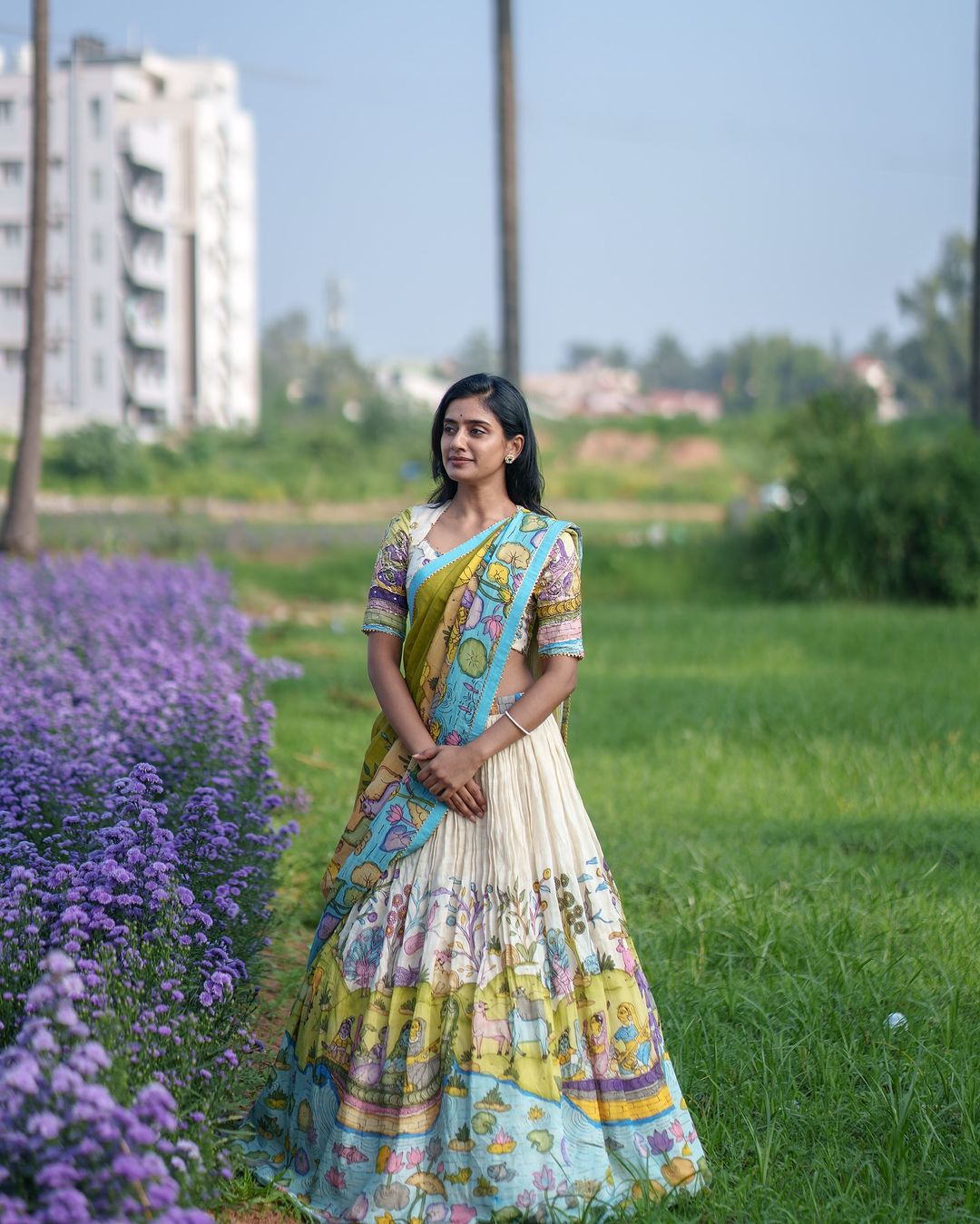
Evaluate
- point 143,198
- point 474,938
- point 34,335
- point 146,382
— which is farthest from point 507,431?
point 143,198

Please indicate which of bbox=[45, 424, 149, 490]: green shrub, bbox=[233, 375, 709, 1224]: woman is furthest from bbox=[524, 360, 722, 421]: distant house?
bbox=[233, 375, 709, 1224]: woman

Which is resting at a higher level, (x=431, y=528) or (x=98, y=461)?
(x=98, y=461)

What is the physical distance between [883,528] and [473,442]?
517 inches

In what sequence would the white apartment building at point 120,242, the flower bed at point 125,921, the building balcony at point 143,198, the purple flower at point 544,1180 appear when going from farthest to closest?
1. the building balcony at point 143,198
2. the white apartment building at point 120,242
3. the purple flower at point 544,1180
4. the flower bed at point 125,921

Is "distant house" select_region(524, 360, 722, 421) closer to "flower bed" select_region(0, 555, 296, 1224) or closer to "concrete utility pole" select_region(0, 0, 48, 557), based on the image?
"concrete utility pole" select_region(0, 0, 48, 557)

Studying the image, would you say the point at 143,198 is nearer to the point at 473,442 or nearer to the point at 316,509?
the point at 316,509

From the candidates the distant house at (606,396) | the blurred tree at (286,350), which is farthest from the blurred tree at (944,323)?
the blurred tree at (286,350)

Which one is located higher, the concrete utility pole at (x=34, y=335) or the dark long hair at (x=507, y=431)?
the concrete utility pole at (x=34, y=335)

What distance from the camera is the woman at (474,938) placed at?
2945mm

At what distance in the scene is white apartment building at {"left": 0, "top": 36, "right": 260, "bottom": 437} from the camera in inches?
2029

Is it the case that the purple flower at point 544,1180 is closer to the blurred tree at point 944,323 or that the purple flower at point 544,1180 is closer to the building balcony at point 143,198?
the building balcony at point 143,198

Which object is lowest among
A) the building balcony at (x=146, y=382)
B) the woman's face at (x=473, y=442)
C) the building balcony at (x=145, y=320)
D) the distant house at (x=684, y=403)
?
the woman's face at (x=473, y=442)

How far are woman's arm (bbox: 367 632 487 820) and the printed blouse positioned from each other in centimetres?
4

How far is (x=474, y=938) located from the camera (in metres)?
3.06
